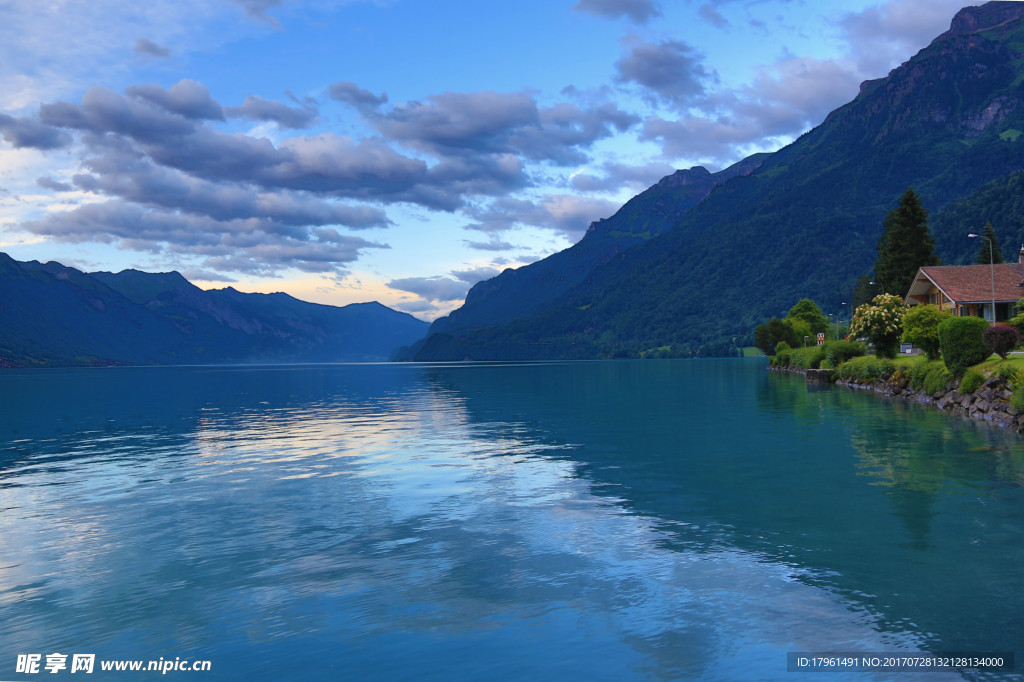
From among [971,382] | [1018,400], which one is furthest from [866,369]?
[1018,400]

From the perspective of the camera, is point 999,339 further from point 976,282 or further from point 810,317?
point 810,317

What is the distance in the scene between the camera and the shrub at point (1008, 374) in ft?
140

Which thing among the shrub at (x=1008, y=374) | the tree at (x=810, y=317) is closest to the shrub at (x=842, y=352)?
the shrub at (x=1008, y=374)

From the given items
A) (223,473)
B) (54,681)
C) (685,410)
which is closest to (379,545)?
(54,681)

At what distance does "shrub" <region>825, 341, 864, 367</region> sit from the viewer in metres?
97.8

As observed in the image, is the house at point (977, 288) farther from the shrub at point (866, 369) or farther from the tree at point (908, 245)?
the shrub at point (866, 369)

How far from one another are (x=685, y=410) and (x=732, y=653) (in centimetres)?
4940

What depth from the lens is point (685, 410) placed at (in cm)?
5969

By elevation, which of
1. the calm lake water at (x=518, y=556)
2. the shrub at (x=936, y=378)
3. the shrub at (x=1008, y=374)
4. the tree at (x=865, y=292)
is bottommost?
the calm lake water at (x=518, y=556)

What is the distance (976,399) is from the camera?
47562 millimetres

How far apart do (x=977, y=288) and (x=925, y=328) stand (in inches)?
1581

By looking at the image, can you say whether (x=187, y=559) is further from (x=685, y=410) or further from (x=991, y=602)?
(x=685, y=410)

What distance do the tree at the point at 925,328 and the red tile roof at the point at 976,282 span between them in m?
33.2

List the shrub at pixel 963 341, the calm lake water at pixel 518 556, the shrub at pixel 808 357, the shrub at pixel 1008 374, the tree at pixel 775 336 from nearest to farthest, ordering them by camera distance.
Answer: the calm lake water at pixel 518 556 < the shrub at pixel 1008 374 < the shrub at pixel 963 341 < the shrub at pixel 808 357 < the tree at pixel 775 336
